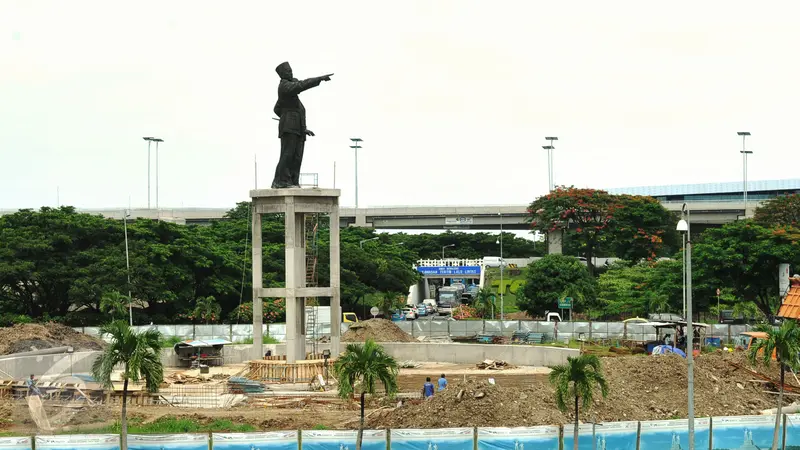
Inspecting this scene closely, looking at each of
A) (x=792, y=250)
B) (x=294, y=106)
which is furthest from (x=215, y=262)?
(x=792, y=250)

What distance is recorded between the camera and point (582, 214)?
349ft

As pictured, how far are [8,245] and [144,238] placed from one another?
9.57 metres

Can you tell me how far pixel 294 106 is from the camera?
5459 centimetres

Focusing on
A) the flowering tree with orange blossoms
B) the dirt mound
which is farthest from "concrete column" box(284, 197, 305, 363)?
the flowering tree with orange blossoms

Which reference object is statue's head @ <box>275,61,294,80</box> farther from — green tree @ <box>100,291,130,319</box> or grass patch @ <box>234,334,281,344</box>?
green tree @ <box>100,291,130,319</box>

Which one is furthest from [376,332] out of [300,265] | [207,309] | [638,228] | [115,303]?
[638,228]

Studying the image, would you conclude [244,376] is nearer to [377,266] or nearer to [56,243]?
[56,243]

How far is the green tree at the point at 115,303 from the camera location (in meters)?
68.2

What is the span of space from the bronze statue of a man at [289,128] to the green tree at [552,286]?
111ft

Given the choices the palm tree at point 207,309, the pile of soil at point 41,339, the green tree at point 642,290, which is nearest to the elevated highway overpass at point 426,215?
the green tree at point 642,290

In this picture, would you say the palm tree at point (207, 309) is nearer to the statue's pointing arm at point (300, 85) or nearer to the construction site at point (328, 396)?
the construction site at point (328, 396)

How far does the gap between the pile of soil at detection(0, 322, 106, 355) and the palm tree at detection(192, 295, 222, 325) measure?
1514 cm

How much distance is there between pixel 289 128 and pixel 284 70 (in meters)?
2.75

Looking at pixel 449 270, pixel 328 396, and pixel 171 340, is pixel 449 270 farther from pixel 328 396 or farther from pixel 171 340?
pixel 328 396
